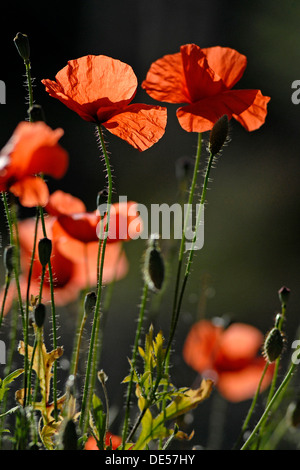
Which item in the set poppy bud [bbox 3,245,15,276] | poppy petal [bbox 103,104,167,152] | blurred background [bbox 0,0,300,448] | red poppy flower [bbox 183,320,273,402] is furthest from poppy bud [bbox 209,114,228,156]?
blurred background [bbox 0,0,300,448]

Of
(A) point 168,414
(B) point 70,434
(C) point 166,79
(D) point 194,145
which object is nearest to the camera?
(B) point 70,434

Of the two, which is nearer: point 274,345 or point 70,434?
point 70,434

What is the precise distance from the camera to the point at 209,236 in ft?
7.10

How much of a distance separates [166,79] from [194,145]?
1486 millimetres

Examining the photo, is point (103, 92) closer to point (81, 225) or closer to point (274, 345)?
point (81, 225)

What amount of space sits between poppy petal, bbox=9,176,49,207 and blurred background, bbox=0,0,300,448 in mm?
1461

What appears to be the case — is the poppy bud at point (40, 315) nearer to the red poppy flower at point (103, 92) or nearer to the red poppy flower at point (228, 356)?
the red poppy flower at point (103, 92)

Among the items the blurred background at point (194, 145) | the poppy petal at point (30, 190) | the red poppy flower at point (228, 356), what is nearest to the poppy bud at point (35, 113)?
the poppy petal at point (30, 190)

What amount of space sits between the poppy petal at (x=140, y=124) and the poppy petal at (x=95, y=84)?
13mm

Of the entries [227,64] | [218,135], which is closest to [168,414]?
[218,135]

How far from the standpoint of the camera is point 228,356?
751 mm

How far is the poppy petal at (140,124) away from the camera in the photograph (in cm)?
52
